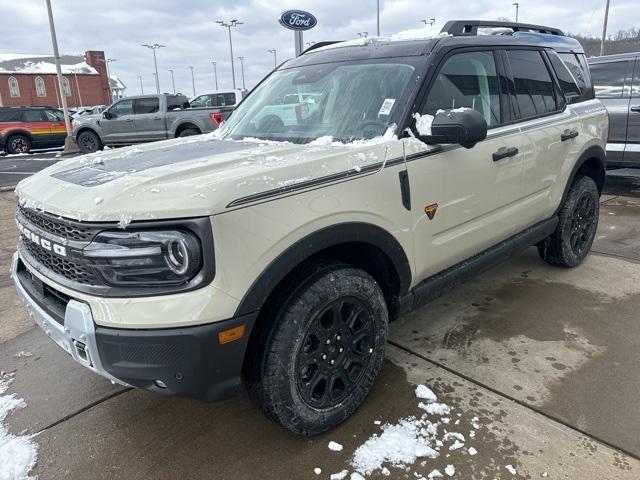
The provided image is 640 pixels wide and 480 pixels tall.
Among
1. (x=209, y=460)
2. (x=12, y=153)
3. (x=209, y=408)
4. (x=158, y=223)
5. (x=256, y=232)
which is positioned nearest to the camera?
(x=158, y=223)

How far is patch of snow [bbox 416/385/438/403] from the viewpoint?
272 cm

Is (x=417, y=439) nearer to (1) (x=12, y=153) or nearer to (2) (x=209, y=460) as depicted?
(2) (x=209, y=460)

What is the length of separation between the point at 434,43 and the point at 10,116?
18.6 m

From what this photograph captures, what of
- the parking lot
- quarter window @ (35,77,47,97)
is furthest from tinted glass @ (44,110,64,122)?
quarter window @ (35,77,47,97)

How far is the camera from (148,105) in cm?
1489

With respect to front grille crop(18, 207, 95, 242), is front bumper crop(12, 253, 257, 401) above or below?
below

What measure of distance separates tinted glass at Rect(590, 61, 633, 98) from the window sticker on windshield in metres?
6.08

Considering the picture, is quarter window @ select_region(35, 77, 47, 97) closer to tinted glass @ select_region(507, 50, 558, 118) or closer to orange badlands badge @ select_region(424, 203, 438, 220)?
tinted glass @ select_region(507, 50, 558, 118)

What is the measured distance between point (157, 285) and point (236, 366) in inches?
17.5

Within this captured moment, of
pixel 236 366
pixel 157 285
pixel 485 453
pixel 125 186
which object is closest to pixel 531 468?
pixel 485 453

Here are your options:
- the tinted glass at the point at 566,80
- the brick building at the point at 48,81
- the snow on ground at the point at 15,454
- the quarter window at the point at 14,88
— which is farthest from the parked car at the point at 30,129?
the quarter window at the point at 14,88

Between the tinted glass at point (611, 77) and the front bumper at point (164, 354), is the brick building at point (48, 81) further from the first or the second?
the front bumper at point (164, 354)

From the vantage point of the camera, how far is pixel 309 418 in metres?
2.37

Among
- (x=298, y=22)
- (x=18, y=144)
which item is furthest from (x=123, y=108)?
(x=298, y=22)
